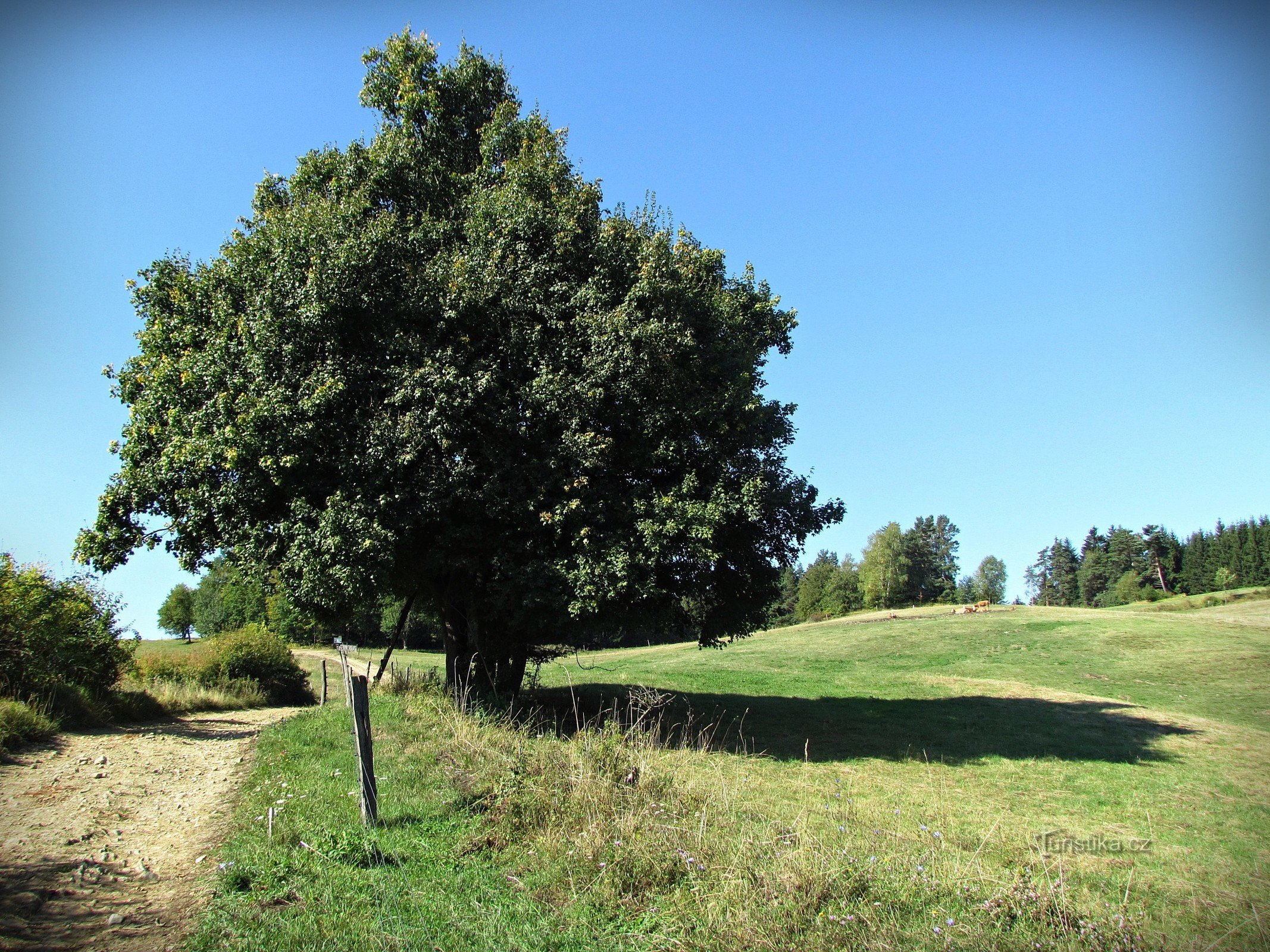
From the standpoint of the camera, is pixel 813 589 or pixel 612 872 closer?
pixel 612 872

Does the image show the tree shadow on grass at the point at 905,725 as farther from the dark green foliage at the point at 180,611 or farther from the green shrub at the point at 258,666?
the dark green foliage at the point at 180,611

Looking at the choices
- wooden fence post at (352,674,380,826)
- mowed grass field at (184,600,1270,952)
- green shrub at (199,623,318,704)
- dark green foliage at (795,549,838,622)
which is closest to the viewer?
mowed grass field at (184,600,1270,952)

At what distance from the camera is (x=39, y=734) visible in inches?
441

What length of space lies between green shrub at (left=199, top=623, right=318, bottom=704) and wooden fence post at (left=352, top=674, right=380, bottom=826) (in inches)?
687

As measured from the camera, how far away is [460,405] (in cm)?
1317

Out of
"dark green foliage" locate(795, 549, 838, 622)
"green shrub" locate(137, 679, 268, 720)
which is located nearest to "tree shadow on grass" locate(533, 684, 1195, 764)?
"green shrub" locate(137, 679, 268, 720)

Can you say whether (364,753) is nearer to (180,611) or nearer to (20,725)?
(20,725)

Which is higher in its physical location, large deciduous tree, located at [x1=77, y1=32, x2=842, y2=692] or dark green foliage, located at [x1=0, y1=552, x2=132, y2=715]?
large deciduous tree, located at [x1=77, y1=32, x2=842, y2=692]

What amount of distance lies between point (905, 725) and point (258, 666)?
68.6ft

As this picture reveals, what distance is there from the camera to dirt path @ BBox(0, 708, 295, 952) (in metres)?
5.16

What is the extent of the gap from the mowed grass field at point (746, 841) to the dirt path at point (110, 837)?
1.46 ft

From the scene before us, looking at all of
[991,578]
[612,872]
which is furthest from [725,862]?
[991,578]

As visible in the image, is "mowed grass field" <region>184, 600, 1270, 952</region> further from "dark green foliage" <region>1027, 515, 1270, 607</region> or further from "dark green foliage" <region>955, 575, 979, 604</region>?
"dark green foliage" <region>955, 575, 979, 604</region>

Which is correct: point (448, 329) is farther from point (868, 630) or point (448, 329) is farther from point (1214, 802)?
point (868, 630)
